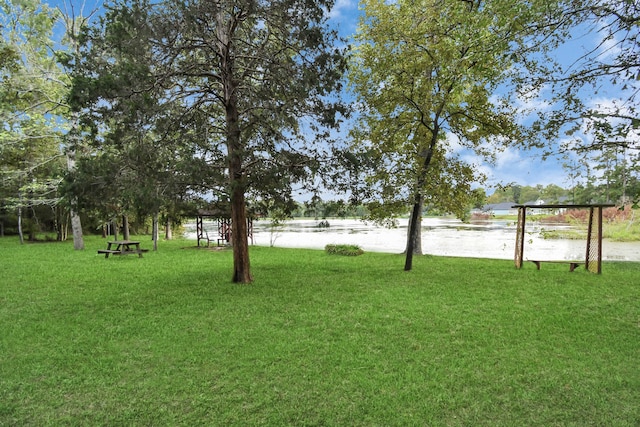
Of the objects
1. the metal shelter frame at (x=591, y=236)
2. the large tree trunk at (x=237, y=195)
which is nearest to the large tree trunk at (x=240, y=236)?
the large tree trunk at (x=237, y=195)

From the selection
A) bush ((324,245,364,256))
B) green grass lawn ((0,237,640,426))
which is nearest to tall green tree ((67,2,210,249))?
green grass lawn ((0,237,640,426))

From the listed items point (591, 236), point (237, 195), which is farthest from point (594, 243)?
point (237, 195)

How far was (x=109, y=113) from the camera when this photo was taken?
574 cm

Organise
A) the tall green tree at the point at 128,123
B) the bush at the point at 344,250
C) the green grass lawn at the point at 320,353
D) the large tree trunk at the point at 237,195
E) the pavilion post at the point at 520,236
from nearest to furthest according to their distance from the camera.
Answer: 1. the green grass lawn at the point at 320,353
2. the tall green tree at the point at 128,123
3. the large tree trunk at the point at 237,195
4. the pavilion post at the point at 520,236
5. the bush at the point at 344,250

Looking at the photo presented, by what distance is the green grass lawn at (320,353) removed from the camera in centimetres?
263

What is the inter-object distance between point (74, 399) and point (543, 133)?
5.28 m

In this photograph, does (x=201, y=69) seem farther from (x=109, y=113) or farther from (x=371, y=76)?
(x=371, y=76)

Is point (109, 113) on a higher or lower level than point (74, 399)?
higher

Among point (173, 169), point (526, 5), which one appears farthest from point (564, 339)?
point (173, 169)

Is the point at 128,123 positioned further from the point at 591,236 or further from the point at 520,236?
the point at 591,236

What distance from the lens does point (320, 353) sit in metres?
3.67

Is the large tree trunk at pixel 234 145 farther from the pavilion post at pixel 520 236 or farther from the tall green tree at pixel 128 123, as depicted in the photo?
the pavilion post at pixel 520 236

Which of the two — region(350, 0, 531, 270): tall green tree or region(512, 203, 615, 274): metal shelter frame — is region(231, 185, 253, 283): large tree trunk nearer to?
region(350, 0, 531, 270): tall green tree

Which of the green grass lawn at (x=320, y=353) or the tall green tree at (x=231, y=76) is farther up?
the tall green tree at (x=231, y=76)
